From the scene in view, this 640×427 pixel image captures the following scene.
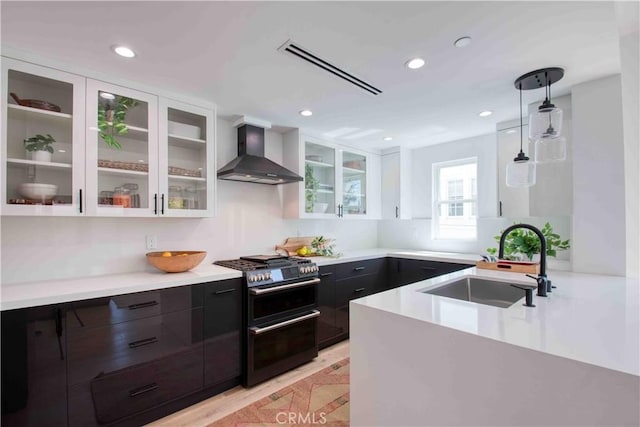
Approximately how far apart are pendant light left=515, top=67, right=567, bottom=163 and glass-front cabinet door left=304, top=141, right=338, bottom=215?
2.02m

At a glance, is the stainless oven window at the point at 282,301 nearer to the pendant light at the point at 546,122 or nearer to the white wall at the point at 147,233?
the white wall at the point at 147,233

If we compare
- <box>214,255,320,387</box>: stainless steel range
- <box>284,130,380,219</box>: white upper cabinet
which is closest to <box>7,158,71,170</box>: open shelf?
<box>214,255,320,387</box>: stainless steel range

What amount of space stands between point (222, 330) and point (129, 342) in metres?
0.62

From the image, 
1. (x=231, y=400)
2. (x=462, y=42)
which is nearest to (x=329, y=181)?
(x=462, y=42)

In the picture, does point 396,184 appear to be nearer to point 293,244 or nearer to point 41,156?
point 293,244

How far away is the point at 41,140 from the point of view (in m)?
1.92

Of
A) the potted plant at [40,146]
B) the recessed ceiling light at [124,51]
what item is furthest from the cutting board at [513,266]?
the potted plant at [40,146]

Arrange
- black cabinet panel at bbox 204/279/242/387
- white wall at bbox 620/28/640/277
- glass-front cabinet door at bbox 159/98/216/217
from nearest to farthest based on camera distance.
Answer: white wall at bbox 620/28/640/277
black cabinet panel at bbox 204/279/242/387
glass-front cabinet door at bbox 159/98/216/217

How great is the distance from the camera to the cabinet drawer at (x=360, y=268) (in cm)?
320

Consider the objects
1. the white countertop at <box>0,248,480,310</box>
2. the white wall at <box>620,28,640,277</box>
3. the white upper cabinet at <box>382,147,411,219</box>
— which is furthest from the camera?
the white upper cabinet at <box>382,147,411,219</box>

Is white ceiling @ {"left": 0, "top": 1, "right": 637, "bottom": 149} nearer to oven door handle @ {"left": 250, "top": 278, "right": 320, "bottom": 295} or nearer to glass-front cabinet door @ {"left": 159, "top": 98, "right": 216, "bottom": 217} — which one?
glass-front cabinet door @ {"left": 159, "top": 98, "right": 216, "bottom": 217}

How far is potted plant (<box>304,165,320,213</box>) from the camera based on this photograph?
11.2ft

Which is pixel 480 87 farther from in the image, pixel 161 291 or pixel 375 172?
pixel 161 291

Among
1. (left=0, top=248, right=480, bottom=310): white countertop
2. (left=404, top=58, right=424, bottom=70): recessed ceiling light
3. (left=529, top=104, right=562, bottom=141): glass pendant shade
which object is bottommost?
(left=0, top=248, right=480, bottom=310): white countertop
